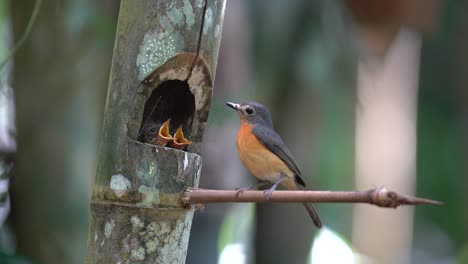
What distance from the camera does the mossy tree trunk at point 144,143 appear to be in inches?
122

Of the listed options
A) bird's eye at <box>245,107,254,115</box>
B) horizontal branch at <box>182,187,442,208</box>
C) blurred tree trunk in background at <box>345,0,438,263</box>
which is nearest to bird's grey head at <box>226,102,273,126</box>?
bird's eye at <box>245,107,254,115</box>

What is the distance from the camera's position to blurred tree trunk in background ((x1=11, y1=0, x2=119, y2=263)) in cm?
523

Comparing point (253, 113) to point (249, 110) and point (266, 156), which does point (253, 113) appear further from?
point (266, 156)

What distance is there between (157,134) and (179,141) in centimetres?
10

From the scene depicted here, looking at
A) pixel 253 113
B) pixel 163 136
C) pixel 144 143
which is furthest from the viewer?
pixel 253 113

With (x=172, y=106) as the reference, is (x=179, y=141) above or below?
below

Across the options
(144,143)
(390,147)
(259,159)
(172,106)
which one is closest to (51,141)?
(259,159)

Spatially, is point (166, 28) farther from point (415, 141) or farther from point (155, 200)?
point (415, 141)

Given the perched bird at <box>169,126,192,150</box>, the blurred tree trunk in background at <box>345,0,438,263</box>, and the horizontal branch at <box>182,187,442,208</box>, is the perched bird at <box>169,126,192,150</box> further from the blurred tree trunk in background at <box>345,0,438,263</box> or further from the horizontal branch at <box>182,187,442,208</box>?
the blurred tree trunk in background at <box>345,0,438,263</box>

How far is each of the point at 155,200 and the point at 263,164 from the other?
1478 mm

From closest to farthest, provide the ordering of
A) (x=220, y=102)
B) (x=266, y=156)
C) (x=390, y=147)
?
(x=266, y=156) → (x=220, y=102) → (x=390, y=147)

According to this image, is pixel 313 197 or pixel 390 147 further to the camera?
pixel 390 147

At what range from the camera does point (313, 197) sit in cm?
250

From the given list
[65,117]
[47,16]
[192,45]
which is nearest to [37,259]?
[65,117]
